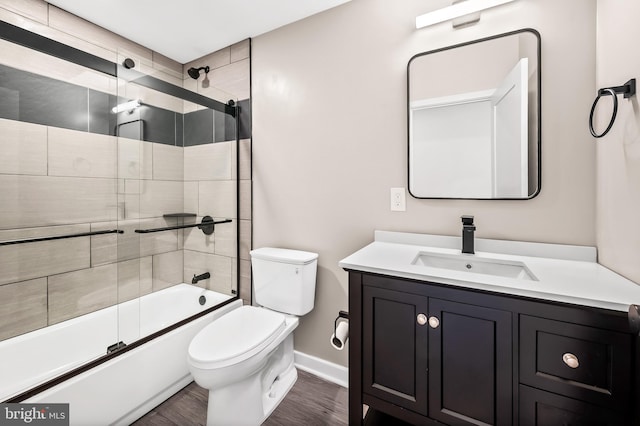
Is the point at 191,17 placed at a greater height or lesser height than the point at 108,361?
greater

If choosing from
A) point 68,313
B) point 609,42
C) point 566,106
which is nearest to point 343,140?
point 566,106

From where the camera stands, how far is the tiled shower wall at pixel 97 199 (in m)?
1.53

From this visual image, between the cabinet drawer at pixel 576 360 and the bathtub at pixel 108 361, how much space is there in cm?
174

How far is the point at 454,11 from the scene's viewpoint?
4.42ft

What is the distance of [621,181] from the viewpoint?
38.7 inches

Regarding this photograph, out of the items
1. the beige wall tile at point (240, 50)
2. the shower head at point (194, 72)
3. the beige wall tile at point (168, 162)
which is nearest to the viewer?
the beige wall tile at point (168, 162)

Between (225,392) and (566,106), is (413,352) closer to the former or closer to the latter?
(225,392)

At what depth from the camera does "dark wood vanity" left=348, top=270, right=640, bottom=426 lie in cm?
80

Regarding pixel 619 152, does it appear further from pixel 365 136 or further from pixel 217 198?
pixel 217 198

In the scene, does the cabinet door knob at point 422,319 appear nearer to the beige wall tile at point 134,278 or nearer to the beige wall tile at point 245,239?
the beige wall tile at point 245,239

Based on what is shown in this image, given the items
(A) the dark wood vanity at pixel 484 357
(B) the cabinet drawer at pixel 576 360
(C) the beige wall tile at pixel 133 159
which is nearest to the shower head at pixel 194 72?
(C) the beige wall tile at pixel 133 159

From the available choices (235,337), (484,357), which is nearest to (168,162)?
(235,337)

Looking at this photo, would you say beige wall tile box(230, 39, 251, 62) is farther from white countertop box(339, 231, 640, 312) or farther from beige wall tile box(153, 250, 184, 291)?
white countertop box(339, 231, 640, 312)

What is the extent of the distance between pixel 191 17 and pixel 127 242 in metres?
1.53
